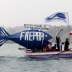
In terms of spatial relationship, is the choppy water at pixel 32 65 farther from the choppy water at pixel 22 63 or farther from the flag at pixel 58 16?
the flag at pixel 58 16

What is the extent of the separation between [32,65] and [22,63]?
0.35ft

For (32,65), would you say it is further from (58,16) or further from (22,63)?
(58,16)

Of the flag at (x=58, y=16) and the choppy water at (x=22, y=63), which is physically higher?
the flag at (x=58, y=16)

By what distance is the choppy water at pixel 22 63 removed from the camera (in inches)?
102

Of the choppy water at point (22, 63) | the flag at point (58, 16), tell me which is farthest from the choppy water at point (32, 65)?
the flag at point (58, 16)

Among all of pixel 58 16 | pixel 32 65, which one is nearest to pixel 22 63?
pixel 32 65

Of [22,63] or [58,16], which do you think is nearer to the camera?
[22,63]

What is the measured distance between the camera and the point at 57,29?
2.92m

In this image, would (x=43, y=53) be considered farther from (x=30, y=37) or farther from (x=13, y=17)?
(x=13, y=17)

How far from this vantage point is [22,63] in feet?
9.14

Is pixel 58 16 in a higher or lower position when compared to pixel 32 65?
higher

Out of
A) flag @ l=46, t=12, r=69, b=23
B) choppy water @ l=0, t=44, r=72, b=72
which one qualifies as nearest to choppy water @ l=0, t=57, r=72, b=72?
choppy water @ l=0, t=44, r=72, b=72

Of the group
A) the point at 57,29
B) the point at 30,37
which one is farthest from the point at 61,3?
the point at 30,37

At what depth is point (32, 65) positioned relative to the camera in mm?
2723
